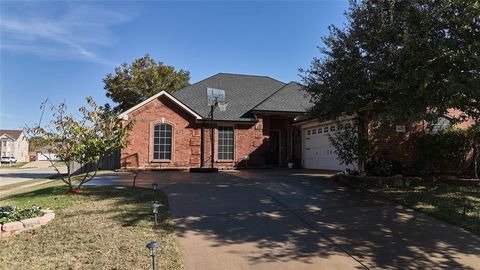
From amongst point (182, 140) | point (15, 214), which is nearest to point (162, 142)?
point (182, 140)

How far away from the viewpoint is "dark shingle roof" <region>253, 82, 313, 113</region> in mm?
21250

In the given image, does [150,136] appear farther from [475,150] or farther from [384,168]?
[475,150]

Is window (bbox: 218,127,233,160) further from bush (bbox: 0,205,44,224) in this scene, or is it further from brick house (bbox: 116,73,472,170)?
bush (bbox: 0,205,44,224)

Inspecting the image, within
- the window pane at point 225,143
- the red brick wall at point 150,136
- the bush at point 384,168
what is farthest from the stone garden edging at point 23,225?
the window pane at point 225,143

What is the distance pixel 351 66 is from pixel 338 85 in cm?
66

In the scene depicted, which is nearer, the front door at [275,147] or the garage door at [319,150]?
the garage door at [319,150]

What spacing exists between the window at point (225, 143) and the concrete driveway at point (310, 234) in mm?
10668

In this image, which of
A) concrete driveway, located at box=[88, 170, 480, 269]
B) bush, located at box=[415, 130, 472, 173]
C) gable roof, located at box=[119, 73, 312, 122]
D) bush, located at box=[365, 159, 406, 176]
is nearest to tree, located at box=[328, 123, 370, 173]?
bush, located at box=[365, 159, 406, 176]

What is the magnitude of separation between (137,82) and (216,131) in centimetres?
1655

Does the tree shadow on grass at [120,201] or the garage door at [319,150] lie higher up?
the garage door at [319,150]

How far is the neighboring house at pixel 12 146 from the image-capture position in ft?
261

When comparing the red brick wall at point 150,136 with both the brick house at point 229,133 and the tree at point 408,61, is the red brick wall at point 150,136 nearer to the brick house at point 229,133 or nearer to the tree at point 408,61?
the brick house at point 229,133

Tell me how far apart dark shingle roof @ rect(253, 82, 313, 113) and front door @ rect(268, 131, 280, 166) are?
1.78m

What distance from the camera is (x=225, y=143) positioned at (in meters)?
21.2
